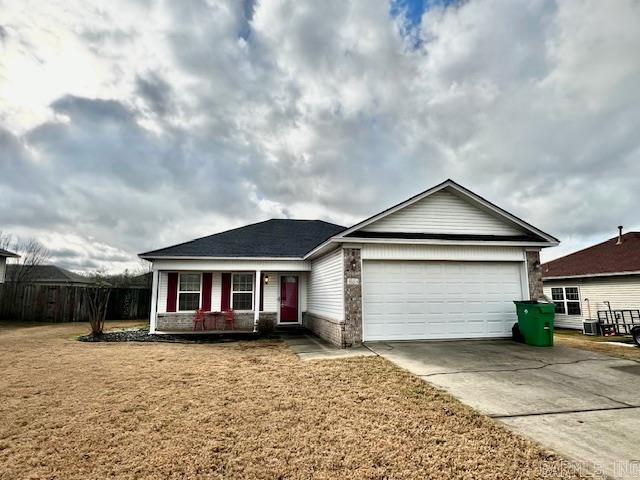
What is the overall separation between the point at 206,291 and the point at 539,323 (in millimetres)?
11649

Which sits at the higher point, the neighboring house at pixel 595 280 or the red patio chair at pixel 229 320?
the neighboring house at pixel 595 280

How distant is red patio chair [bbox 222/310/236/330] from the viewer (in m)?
13.3

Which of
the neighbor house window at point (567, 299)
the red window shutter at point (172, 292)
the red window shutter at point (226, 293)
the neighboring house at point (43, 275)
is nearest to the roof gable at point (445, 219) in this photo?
the red window shutter at point (226, 293)

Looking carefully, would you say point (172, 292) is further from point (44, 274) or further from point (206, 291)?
point (44, 274)

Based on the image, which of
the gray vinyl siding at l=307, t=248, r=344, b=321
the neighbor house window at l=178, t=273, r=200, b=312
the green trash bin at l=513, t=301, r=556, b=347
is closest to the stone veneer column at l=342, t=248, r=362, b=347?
the gray vinyl siding at l=307, t=248, r=344, b=321

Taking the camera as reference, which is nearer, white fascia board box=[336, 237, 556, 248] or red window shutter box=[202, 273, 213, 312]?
white fascia board box=[336, 237, 556, 248]

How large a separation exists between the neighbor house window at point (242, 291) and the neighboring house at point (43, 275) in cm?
2161

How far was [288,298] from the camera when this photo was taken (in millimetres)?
14375

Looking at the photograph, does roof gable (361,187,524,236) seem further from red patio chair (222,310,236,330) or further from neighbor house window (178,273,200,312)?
neighbor house window (178,273,200,312)

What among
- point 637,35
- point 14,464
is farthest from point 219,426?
point 637,35

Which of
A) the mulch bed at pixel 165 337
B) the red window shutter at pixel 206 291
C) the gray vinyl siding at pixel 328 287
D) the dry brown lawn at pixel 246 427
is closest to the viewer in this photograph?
the dry brown lawn at pixel 246 427

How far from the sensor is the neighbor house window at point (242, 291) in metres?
13.9

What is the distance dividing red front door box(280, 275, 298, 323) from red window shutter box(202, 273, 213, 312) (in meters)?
2.99

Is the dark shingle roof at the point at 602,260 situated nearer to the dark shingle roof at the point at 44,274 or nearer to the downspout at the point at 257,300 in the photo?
the downspout at the point at 257,300
